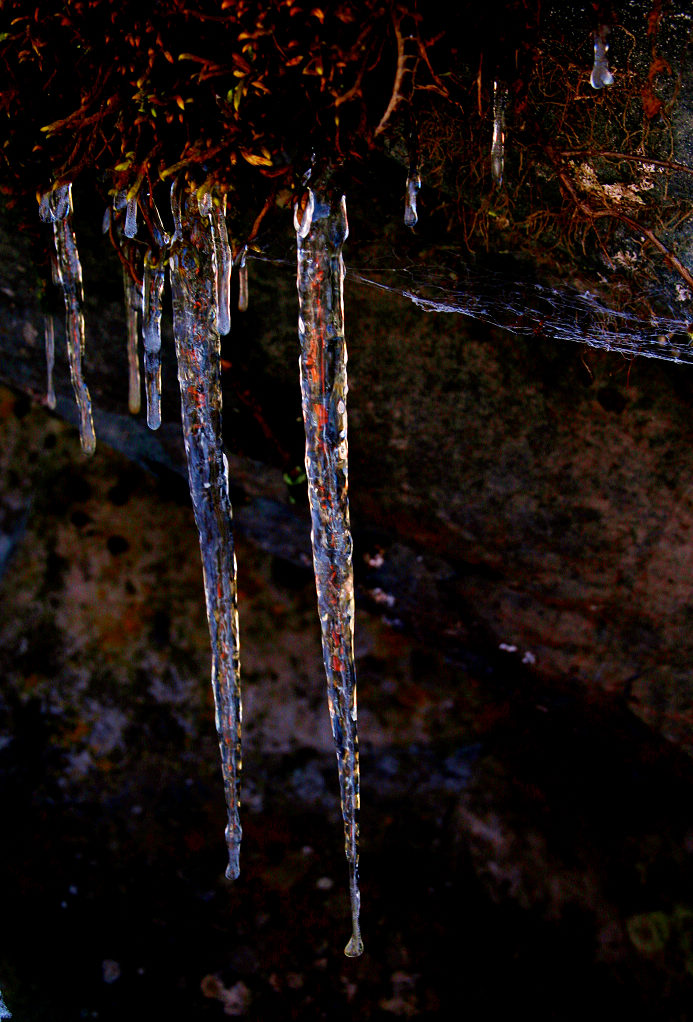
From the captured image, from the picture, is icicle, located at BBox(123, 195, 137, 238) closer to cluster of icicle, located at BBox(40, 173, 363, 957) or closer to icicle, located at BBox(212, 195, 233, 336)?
cluster of icicle, located at BBox(40, 173, 363, 957)

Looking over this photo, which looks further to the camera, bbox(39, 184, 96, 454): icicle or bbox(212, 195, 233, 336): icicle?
bbox(39, 184, 96, 454): icicle

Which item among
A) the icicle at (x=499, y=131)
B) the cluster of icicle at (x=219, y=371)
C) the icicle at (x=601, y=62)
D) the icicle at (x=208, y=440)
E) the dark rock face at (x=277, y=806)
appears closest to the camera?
the icicle at (x=601, y=62)

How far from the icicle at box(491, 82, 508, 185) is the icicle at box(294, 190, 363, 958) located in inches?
19.5

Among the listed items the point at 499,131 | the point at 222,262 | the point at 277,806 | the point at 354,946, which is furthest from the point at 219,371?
the point at 277,806

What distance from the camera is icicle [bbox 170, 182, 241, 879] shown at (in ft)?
7.84

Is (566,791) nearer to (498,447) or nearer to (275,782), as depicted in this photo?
(275,782)

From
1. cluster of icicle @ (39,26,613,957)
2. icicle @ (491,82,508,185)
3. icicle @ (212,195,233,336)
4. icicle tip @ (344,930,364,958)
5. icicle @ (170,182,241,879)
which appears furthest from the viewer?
icicle tip @ (344,930,364,958)

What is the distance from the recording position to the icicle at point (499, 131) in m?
2.06

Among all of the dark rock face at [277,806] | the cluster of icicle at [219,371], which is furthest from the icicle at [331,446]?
the dark rock face at [277,806]

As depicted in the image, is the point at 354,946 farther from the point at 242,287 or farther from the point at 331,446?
the point at 242,287

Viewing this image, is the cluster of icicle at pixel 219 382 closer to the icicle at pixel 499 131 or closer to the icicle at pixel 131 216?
the icicle at pixel 131 216

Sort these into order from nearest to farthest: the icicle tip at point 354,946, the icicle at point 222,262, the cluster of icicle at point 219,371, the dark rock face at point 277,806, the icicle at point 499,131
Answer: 1. the icicle at point 499,131
2. the cluster of icicle at point 219,371
3. the icicle at point 222,262
4. the icicle tip at point 354,946
5. the dark rock face at point 277,806

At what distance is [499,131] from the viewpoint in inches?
82.4

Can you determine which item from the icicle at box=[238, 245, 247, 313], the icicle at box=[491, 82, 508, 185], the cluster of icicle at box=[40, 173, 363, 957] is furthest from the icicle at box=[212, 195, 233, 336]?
the icicle at box=[491, 82, 508, 185]
